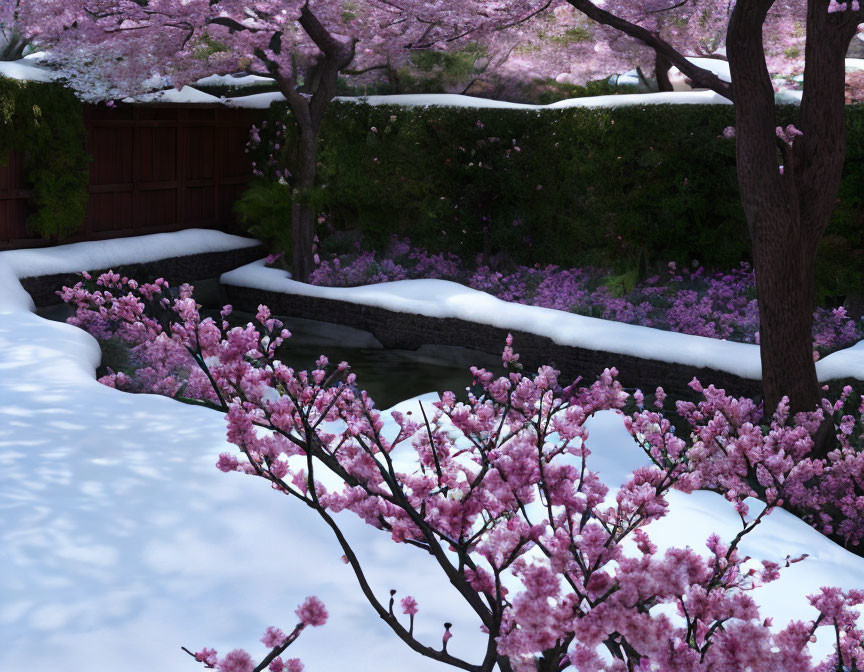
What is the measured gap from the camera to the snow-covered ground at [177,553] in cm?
342

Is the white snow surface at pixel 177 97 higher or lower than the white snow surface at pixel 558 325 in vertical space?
higher

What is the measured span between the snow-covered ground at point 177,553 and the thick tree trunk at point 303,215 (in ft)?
24.0

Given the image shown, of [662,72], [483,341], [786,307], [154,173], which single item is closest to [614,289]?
[483,341]

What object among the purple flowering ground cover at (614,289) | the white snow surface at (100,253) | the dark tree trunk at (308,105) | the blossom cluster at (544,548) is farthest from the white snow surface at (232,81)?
the blossom cluster at (544,548)

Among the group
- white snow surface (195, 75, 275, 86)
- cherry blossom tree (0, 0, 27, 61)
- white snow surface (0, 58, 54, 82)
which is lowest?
white snow surface (0, 58, 54, 82)

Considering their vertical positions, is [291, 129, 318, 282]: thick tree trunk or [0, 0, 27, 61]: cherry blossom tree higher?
[0, 0, 27, 61]: cherry blossom tree

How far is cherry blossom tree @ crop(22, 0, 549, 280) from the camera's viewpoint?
11.2m

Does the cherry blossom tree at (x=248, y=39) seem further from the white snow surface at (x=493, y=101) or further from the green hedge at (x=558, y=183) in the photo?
the green hedge at (x=558, y=183)

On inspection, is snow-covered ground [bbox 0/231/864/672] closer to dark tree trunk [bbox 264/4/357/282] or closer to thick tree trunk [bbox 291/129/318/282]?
dark tree trunk [bbox 264/4/357/282]

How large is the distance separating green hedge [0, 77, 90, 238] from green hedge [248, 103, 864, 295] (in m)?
3.22

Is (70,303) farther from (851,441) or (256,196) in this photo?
(851,441)

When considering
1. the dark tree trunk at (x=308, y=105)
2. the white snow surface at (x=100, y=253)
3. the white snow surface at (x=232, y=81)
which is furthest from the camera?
the white snow surface at (x=232, y=81)

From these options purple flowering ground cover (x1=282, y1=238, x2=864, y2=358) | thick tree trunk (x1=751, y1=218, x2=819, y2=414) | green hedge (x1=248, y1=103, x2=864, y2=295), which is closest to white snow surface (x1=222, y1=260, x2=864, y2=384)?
purple flowering ground cover (x1=282, y1=238, x2=864, y2=358)

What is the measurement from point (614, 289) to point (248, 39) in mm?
5235
